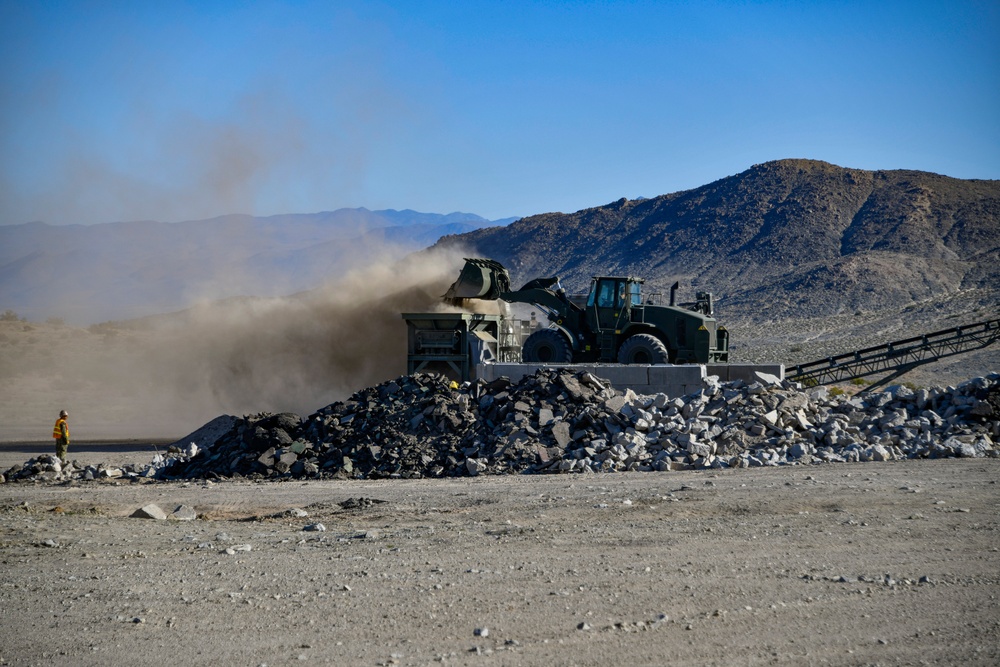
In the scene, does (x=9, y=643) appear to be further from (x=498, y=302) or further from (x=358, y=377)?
(x=358, y=377)

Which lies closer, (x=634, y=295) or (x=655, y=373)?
(x=655, y=373)

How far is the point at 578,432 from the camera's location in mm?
15852

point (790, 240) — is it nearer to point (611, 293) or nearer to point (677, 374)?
point (611, 293)

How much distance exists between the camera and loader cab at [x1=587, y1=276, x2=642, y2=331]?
2270 cm

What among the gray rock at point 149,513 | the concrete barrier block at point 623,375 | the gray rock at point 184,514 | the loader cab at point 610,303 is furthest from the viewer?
the loader cab at point 610,303

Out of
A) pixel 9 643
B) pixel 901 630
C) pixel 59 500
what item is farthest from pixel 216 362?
pixel 901 630

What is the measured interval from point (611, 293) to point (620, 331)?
911mm

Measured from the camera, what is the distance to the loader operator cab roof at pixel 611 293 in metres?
22.8

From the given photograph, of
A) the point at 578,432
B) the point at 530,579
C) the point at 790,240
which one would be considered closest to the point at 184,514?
the point at 530,579

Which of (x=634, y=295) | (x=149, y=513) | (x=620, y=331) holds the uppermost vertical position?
(x=634, y=295)

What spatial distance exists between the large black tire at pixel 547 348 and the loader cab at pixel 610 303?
2.68ft

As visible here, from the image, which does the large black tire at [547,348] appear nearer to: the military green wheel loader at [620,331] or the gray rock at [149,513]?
the military green wheel loader at [620,331]

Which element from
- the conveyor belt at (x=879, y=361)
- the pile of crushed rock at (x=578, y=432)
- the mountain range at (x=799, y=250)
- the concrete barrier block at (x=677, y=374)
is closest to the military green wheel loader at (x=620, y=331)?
the concrete barrier block at (x=677, y=374)

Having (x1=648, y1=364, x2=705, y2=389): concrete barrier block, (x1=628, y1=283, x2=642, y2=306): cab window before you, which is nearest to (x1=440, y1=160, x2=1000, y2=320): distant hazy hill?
(x1=628, y1=283, x2=642, y2=306): cab window
